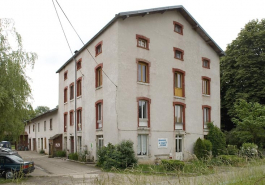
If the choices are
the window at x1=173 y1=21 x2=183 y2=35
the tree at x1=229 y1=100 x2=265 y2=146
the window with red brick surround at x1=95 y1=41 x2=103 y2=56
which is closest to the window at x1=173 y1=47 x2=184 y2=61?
the window at x1=173 y1=21 x2=183 y2=35

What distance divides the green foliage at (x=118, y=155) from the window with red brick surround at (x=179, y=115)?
5403mm

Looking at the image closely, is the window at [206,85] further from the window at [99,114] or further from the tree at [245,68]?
the window at [99,114]

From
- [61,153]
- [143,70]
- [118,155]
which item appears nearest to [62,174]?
[118,155]

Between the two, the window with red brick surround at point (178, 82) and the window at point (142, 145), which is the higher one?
the window with red brick surround at point (178, 82)

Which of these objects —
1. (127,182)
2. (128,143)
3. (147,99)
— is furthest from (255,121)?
(127,182)

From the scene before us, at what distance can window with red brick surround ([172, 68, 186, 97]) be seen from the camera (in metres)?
23.1

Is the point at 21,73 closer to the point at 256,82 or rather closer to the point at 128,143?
the point at 128,143

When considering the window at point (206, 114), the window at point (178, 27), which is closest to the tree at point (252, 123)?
the window at point (206, 114)

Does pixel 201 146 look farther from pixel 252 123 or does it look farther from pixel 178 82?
pixel 178 82

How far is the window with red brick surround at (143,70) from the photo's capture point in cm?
2109

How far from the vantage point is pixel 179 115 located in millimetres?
23266

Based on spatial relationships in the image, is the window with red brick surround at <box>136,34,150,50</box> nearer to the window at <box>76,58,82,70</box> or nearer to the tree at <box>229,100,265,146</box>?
the window at <box>76,58,82,70</box>

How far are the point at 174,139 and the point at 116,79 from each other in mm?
6775

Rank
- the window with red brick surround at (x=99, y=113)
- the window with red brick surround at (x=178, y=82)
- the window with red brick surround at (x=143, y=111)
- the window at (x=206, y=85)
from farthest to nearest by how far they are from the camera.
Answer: the window at (x=206, y=85) → the window with red brick surround at (x=178, y=82) → the window with red brick surround at (x=99, y=113) → the window with red brick surround at (x=143, y=111)
